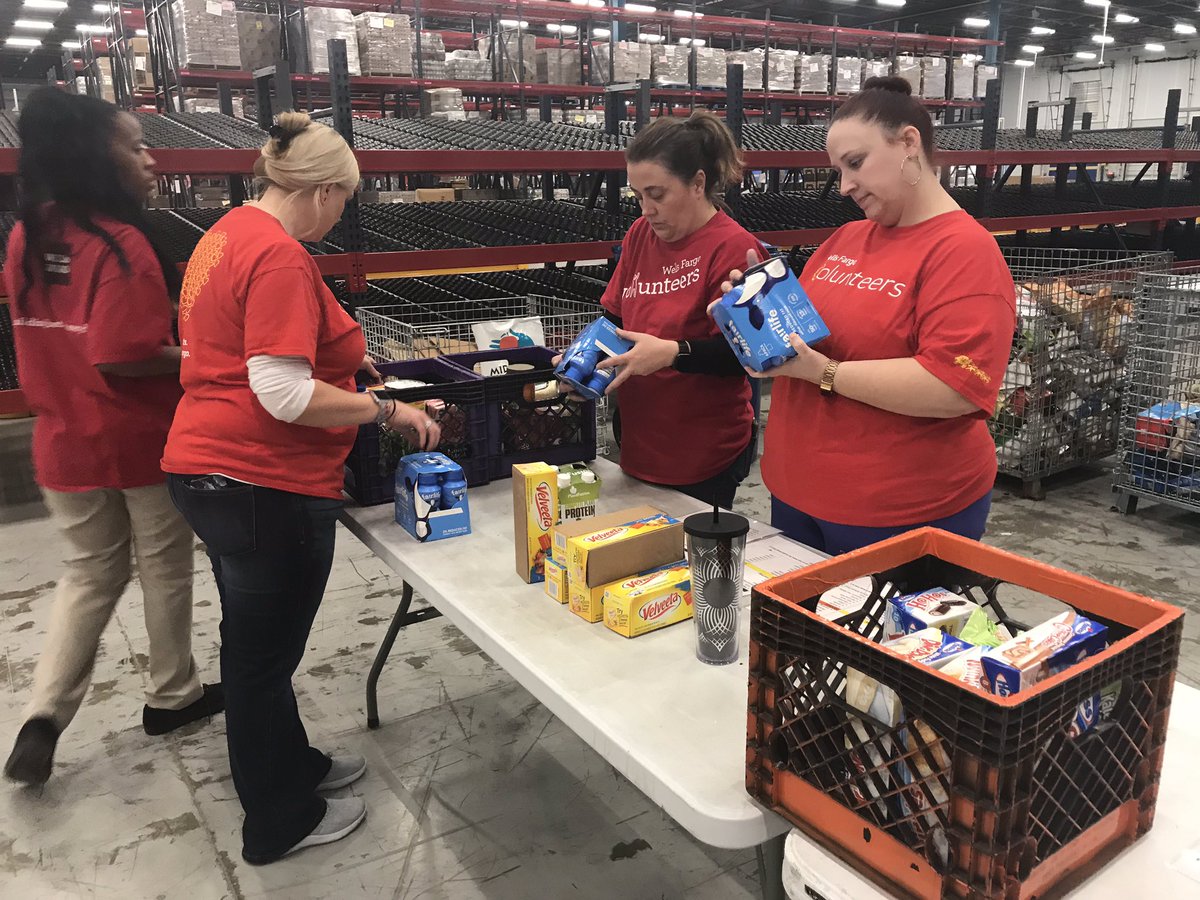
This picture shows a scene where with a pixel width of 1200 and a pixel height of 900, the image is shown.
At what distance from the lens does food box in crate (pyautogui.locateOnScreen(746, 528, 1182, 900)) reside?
799 mm

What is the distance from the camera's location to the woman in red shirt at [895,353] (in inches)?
59.1

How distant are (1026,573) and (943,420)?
0.57 metres

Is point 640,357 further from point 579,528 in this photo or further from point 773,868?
point 773,868

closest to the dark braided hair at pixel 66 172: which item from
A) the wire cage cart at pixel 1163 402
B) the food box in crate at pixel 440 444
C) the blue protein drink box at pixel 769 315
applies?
the food box in crate at pixel 440 444

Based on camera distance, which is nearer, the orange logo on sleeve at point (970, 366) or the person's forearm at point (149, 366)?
the orange logo on sleeve at point (970, 366)

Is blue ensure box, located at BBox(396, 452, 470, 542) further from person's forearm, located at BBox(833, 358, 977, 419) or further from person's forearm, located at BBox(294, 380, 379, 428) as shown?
person's forearm, located at BBox(833, 358, 977, 419)

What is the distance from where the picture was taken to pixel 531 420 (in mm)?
2256

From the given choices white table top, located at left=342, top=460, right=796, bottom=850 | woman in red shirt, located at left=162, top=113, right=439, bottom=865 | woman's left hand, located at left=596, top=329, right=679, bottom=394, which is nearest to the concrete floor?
woman in red shirt, located at left=162, top=113, right=439, bottom=865

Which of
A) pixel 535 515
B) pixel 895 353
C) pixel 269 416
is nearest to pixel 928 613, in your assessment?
pixel 895 353

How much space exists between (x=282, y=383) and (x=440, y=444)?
2.07 ft

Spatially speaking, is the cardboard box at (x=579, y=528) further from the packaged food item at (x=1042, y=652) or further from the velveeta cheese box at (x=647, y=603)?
the packaged food item at (x=1042, y=652)

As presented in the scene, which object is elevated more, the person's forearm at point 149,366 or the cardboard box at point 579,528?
the person's forearm at point 149,366

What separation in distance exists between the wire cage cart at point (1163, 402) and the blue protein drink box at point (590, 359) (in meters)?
3.18

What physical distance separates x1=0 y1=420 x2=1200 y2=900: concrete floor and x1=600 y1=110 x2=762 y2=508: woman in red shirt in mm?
870
